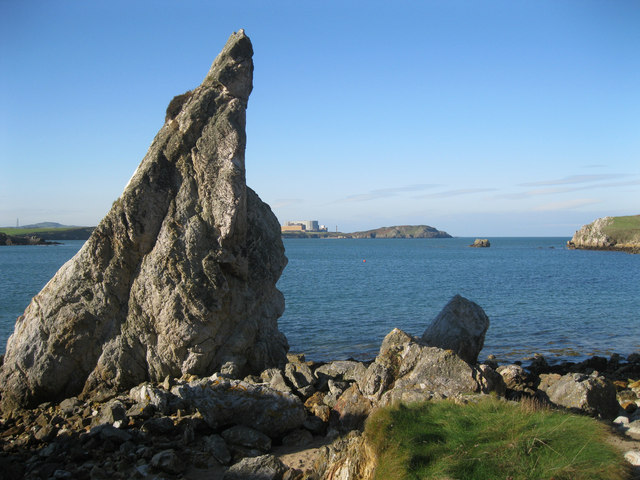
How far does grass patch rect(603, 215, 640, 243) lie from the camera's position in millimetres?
141125

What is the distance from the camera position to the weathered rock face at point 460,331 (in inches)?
661

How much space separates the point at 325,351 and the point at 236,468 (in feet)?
47.8

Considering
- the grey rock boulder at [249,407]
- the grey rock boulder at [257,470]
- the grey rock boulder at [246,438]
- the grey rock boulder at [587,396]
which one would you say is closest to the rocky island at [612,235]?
the grey rock boulder at [587,396]

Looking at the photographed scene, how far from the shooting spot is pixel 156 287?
1495 cm

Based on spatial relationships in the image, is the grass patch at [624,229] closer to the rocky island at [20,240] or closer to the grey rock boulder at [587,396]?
the grey rock boulder at [587,396]

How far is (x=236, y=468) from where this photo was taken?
900cm

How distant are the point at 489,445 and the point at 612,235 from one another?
523 feet

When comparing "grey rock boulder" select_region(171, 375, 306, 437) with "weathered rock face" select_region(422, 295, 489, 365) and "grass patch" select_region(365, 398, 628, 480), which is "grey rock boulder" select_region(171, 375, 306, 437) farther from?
"weathered rock face" select_region(422, 295, 489, 365)

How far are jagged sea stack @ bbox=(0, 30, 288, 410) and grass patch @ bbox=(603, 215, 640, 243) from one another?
149332mm

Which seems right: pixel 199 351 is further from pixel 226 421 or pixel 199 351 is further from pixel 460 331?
pixel 460 331

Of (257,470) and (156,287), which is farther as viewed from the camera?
(156,287)

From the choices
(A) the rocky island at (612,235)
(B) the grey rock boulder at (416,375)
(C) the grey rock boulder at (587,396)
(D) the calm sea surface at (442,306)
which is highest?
(A) the rocky island at (612,235)

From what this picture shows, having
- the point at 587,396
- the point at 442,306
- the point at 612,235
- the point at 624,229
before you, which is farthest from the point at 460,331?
the point at 624,229

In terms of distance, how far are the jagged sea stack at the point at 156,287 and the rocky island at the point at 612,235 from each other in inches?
5570
